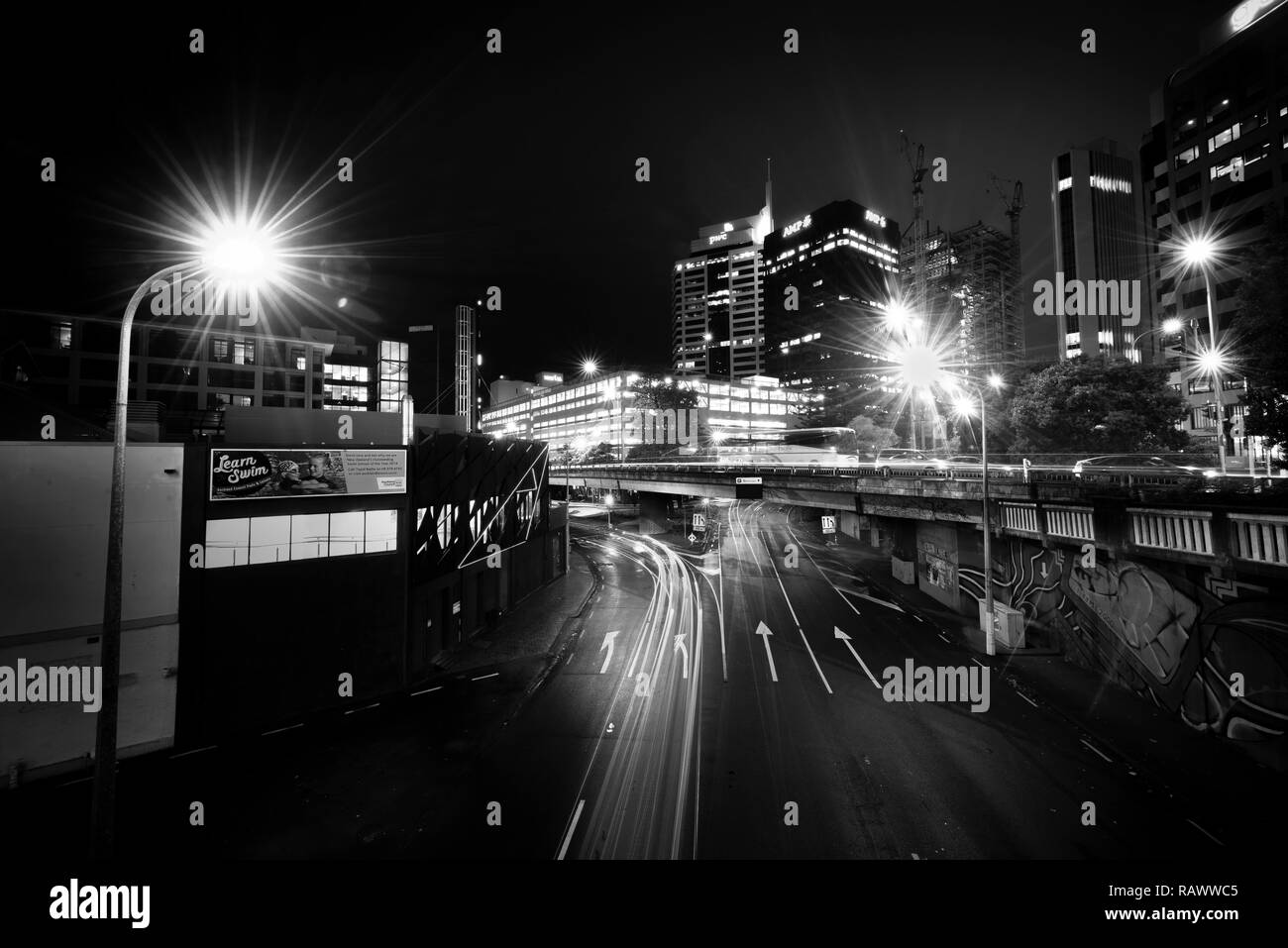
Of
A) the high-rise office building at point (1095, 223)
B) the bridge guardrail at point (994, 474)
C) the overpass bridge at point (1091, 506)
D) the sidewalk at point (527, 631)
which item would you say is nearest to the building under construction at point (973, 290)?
the high-rise office building at point (1095, 223)

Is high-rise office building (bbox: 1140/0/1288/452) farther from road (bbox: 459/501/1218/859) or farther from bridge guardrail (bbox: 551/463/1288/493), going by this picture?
road (bbox: 459/501/1218/859)

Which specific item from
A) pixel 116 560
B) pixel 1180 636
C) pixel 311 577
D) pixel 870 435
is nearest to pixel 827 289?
pixel 870 435

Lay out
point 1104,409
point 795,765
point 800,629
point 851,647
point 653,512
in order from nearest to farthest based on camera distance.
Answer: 1. point 795,765
2. point 851,647
3. point 800,629
4. point 1104,409
5. point 653,512

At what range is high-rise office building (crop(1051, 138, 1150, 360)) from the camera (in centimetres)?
11775

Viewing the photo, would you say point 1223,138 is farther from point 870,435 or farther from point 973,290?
point 973,290

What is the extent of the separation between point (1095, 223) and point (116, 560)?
565 feet

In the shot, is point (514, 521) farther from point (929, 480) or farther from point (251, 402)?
point (251, 402)

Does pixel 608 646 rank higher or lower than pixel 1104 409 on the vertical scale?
lower

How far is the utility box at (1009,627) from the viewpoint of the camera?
1923 cm

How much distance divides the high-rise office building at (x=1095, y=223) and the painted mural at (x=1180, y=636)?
131 m

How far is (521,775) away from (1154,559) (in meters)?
17.3

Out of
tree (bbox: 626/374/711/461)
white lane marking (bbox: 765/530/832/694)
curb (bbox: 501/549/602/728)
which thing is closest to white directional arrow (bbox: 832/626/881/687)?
white lane marking (bbox: 765/530/832/694)

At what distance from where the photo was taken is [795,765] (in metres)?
12.1

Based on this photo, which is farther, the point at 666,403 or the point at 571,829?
the point at 666,403
